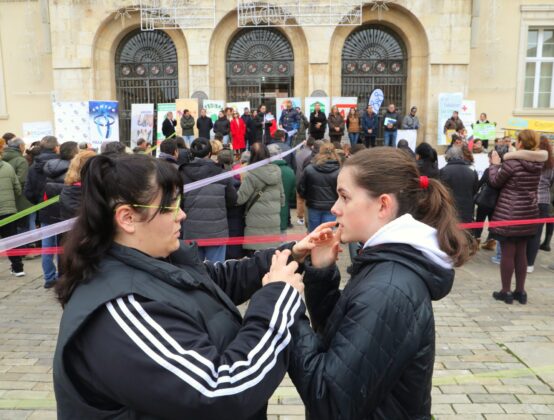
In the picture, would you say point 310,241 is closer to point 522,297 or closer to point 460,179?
point 522,297

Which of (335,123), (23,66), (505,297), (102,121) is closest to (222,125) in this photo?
(335,123)

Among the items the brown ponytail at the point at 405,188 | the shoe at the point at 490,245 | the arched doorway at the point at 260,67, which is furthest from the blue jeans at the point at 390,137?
the brown ponytail at the point at 405,188

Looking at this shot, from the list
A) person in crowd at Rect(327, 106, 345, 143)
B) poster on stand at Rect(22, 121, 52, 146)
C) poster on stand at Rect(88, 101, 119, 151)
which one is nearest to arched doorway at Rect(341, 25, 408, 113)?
person in crowd at Rect(327, 106, 345, 143)

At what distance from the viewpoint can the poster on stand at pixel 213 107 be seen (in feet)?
60.4

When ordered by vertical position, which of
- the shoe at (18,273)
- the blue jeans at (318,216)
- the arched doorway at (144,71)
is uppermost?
the arched doorway at (144,71)

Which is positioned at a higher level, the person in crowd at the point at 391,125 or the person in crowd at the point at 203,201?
the person in crowd at the point at 391,125

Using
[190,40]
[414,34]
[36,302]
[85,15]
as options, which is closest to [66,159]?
[36,302]

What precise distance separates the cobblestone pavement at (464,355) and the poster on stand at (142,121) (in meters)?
13.4

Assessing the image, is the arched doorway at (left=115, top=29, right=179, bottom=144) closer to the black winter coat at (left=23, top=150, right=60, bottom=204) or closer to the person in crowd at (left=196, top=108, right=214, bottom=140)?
the person in crowd at (left=196, top=108, right=214, bottom=140)

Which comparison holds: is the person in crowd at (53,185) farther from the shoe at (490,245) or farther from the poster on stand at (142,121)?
the poster on stand at (142,121)

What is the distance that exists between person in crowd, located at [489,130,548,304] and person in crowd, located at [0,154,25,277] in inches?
265

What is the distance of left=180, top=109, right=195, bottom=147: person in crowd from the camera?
699 inches

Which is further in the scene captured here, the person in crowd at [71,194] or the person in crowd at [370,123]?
the person in crowd at [370,123]

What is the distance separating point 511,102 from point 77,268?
21.1m
